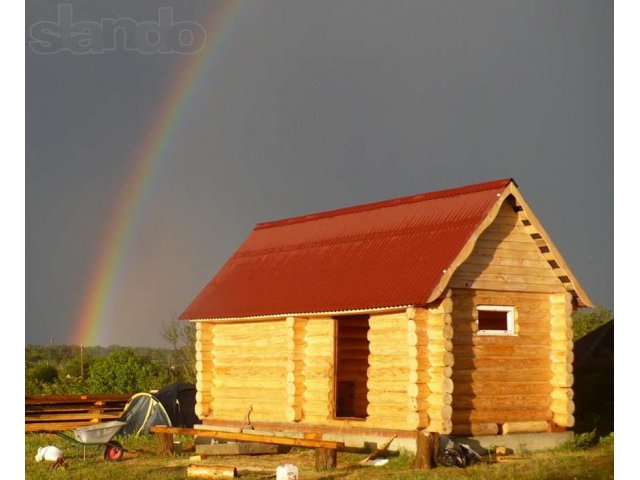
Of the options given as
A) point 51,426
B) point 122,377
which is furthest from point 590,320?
point 51,426

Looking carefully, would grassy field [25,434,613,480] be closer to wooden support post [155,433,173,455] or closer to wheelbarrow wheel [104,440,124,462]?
wheelbarrow wheel [104,440,124,462]

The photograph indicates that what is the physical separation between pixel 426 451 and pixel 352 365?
799cm

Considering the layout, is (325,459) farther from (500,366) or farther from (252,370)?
(252,370)

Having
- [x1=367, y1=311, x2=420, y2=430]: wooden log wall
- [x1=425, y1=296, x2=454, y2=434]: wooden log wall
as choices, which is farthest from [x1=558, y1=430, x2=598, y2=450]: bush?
[x1=367, y1=311, x2=420, y2=430]: wooden log wall

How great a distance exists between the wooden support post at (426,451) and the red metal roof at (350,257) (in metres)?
2.57

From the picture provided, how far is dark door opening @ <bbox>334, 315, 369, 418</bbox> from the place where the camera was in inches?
1078

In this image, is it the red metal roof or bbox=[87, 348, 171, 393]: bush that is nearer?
the red metal roof

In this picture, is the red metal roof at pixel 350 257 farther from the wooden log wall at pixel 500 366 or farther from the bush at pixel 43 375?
the bush at pixel 43 375

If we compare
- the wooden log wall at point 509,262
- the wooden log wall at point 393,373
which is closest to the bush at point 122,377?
the wooden log wall at point 393,373

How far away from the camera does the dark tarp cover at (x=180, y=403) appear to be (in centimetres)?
3089

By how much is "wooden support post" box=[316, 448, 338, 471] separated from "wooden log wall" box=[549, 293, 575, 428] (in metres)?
5.49

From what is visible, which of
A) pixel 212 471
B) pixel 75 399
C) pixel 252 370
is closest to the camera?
pixel 212 471

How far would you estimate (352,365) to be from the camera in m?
27.7
